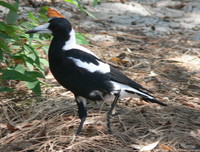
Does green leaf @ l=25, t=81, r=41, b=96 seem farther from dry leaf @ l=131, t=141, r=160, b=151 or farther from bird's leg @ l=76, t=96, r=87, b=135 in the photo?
dry leaf @ l=131, t=141, r=160, b=151

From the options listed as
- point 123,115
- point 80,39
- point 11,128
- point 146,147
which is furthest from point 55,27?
point 146,147

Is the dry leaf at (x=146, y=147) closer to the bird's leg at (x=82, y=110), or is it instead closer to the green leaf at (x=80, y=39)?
the bird's leg at (x=82, y=110)

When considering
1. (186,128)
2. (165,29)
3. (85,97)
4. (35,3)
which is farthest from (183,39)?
(85,97)

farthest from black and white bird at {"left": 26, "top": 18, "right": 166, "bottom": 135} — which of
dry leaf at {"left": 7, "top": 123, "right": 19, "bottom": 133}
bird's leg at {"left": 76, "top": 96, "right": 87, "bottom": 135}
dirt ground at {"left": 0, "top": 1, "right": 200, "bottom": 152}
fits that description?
dry leaf at {"left": 7, "top": 123, "right": 19, "bottom": 133}

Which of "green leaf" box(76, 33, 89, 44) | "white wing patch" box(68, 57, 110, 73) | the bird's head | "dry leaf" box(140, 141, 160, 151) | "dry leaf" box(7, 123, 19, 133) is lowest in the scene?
"dry leaf" box(7, 123, 19, 133)

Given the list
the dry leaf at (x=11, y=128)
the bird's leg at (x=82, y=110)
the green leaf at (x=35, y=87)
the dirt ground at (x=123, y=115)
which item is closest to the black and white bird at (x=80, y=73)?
the bird's leg at (x=82, y=110)

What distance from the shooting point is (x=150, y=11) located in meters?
6.21

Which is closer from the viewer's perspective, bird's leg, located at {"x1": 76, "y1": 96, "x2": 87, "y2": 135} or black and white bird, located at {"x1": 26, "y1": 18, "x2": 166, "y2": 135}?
black and white bird, located at {"x1": 26, "y1": 18, "x2": 166, "y2": 135}

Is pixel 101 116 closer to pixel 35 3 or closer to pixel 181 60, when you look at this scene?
pixel 181 60

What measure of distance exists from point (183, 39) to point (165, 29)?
485 mm

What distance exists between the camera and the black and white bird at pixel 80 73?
2.46m

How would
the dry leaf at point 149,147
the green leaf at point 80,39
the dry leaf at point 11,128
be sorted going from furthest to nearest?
the green leaf at point 80,39
the dry leaf at point 11,128
the dry leaf at point 149,147

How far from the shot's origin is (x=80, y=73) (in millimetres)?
2469

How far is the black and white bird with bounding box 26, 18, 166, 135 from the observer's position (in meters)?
2.46
